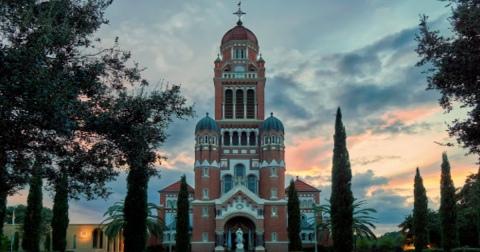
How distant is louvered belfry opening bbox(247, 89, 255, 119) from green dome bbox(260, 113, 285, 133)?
3.02 metres

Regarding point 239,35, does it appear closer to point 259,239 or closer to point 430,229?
point 259,239

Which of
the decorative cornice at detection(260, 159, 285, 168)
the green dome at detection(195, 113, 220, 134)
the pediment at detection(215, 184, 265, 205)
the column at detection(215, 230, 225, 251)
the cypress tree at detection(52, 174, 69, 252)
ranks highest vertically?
the green dome at detection(195, 113, 220, 134)

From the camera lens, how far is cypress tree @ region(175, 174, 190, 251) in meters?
44.3

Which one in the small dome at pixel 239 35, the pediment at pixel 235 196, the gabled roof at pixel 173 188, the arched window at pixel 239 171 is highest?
the small dome at pixel 239 35

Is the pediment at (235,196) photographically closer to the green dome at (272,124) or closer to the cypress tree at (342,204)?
the green dome at (272,124)

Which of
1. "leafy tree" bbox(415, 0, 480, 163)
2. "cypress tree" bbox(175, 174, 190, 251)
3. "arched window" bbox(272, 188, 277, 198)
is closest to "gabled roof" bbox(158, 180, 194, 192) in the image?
"arched window" bbox(272, 188, 277, 198)

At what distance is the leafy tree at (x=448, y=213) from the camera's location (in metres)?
37.3

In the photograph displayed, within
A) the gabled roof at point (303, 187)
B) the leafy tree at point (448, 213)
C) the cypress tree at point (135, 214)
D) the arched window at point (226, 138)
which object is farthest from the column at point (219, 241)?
the leafy tree at point (448, 213)

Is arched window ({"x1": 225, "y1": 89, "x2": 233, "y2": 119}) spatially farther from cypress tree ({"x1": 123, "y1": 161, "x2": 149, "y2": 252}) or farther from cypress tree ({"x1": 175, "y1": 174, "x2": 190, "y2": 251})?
cypress tree ({"x1": 123, "y1": 161, "x2": 149, "y2": 252})

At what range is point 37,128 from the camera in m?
14.6

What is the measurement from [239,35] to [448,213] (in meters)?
36.7

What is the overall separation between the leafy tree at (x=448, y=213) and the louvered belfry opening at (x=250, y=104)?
25972mm

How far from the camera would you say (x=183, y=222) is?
4572 cm

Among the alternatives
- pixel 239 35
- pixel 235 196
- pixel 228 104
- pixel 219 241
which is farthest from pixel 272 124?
pixel 219 241
